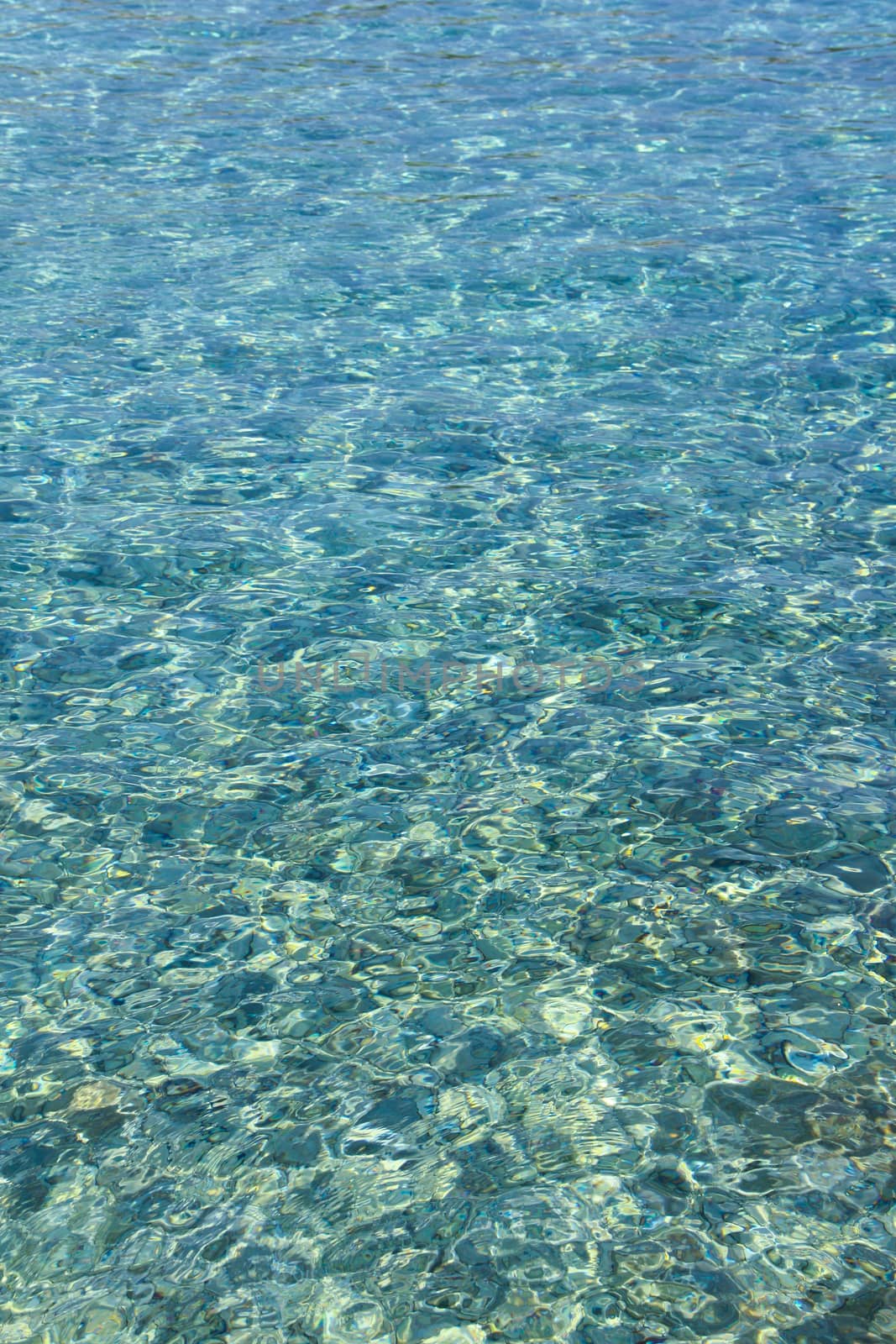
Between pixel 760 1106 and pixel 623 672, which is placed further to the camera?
pixel 623 672

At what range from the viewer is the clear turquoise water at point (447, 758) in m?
2.53

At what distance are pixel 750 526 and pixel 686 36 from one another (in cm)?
732

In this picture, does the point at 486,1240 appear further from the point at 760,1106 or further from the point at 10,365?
the point at 10,365

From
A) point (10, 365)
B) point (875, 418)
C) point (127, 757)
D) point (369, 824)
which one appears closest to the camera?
point (369, 824)

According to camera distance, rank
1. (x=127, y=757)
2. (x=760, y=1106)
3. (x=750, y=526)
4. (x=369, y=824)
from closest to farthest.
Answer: (x=760, y=1106)
(x=369, y=824)
(x=127, y=757)
(x=750, y=526)

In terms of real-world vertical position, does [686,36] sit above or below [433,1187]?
above

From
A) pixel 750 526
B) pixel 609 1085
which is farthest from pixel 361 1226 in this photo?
pixel 750 526

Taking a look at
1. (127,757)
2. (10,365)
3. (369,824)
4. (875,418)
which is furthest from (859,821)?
(10,365)

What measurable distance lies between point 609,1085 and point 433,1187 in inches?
17.4

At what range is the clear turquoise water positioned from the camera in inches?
99.4

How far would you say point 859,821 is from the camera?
3.55 m

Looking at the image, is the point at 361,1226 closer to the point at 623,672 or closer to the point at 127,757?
the point at 127,757

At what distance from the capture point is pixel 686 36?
10.6 metres

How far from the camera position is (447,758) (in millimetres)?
3834
